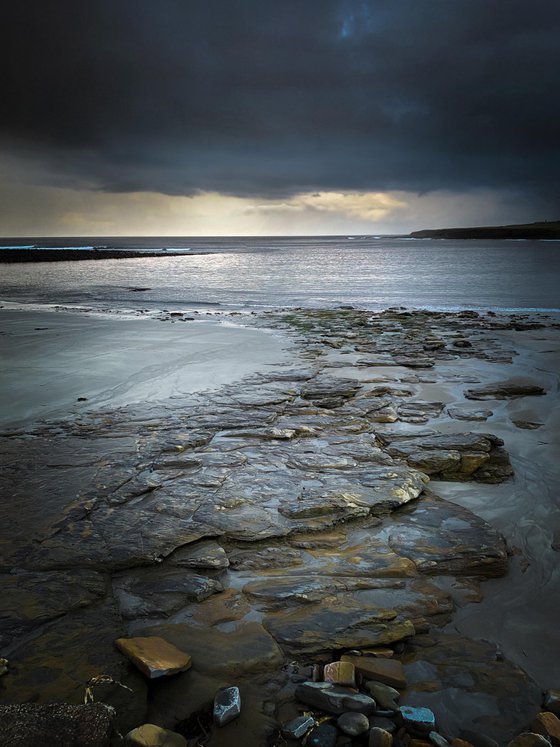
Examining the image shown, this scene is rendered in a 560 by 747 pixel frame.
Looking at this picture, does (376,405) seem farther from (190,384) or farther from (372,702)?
(372,702)

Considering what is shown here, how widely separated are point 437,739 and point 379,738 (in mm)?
255

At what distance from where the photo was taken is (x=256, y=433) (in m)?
5.37

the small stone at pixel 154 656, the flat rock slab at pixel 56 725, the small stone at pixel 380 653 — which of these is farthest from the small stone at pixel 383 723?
the flat rock slab at pixel 56 725

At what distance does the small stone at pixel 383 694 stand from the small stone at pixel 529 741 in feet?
1.56

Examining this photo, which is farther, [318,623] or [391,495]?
[391,495]

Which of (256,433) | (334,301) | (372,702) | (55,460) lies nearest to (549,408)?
(256,433)

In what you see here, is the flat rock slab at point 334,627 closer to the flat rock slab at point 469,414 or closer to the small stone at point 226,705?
the small stone at point 226,705

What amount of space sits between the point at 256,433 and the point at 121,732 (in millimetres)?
3502

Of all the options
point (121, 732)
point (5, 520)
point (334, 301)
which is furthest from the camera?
point (334, 301)

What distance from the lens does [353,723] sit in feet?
6.55

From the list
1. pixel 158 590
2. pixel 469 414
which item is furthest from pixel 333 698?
pixel 469 414

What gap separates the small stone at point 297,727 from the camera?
78.6 inches

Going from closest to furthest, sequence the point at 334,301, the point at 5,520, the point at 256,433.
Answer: the point at 5,520
the point at 256,433
the point at 334,301

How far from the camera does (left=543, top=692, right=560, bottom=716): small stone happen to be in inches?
85.0
